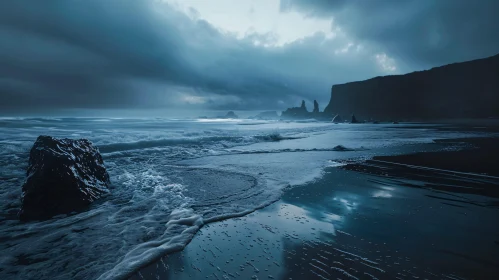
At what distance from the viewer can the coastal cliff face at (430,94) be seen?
70.1m

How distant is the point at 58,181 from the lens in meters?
4.02

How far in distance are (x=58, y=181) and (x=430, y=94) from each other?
11419 cm

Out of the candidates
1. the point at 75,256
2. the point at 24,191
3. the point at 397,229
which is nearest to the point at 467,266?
the point at 397,229

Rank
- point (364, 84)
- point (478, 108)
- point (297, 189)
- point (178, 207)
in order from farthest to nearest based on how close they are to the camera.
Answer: point (364, 84)
point (478, 108)
point (297, 189)
point (178, 207)

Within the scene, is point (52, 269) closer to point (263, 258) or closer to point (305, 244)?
point (263, 258)

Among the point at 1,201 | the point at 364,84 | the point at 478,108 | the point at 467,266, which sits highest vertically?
the point at 364,84

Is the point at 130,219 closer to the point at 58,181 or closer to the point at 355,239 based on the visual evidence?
the point at 58,181

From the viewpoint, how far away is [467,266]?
6.71 feet

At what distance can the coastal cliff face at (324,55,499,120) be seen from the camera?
7012 centimetres

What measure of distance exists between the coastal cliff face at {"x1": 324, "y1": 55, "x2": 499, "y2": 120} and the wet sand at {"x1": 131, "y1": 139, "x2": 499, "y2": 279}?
89896 millimetres

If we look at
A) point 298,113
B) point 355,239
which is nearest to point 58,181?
point 355,239

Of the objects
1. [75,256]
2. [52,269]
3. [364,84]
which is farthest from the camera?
[364,84]

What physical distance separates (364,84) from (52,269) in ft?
414

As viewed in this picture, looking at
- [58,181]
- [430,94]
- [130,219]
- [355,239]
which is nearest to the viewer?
[355,239]
